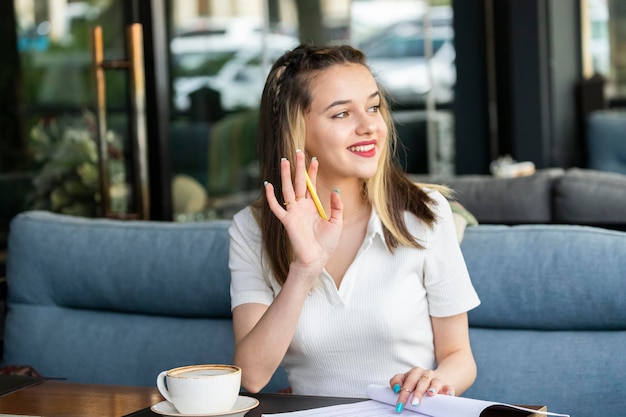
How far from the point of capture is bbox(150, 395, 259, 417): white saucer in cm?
151

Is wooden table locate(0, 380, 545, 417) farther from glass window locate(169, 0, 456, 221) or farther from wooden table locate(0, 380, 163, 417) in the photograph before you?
glass window locate(169, 0, 456, 221)

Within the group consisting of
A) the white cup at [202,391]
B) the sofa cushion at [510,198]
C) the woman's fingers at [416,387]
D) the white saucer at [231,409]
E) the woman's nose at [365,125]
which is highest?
the woman's nose at [365,125]

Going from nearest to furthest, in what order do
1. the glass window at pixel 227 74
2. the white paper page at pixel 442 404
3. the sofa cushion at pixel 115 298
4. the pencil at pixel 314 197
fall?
the white paper page at pixel 442 404
the pencil at pixel 314 197
the sofa cushion at pixel 115 298
the glass window at pixel 227 74

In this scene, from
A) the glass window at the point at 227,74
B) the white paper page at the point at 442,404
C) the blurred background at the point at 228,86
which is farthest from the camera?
the glass window at the point at 227,74

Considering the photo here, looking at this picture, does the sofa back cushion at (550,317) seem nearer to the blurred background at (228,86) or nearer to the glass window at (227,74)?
the blurred background at (228,86)

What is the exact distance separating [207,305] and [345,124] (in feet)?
2.21

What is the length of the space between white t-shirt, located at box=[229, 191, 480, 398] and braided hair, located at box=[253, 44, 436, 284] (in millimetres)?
27

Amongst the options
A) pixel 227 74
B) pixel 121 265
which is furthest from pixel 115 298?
pixel 227 74

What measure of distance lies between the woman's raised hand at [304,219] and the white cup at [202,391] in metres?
0.31

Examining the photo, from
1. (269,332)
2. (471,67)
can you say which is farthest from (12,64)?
(471,67)

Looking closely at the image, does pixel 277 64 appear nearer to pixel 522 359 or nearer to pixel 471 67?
pixel 522 359

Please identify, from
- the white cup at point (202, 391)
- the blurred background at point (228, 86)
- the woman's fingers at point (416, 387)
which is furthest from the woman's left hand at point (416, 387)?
the blurred background at point (228, 86)

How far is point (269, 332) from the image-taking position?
1.87 m

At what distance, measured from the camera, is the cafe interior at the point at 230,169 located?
213 centimetres
